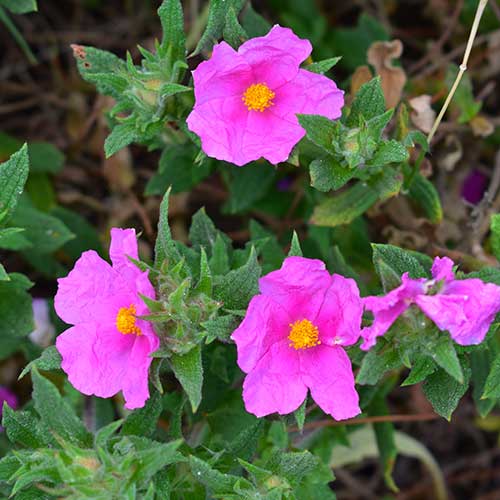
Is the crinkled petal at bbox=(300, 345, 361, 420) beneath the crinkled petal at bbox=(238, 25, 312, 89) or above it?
beneath

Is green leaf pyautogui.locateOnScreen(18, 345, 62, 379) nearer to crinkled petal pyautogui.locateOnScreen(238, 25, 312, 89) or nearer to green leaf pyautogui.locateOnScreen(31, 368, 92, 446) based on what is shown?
green leaf pyautogui.locateOnScreen(31, 368, 92, 446)

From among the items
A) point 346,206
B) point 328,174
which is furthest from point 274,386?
point 346,206

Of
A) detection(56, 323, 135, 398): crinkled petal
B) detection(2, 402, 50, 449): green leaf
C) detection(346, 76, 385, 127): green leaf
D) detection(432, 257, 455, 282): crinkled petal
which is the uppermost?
detection(346, 76, 385, 127): green leaf

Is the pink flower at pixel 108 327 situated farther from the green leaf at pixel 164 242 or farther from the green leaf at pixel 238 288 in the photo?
the green leaf at pixel 238 288

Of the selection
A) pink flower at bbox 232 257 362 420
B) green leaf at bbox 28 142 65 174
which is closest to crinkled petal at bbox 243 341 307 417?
pink flower at bbox 232 257 362 420

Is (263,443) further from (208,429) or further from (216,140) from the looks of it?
(216,140)

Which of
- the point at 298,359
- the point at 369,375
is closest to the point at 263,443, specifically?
Result: the point at 298,359
